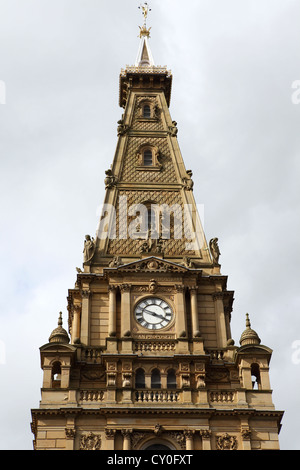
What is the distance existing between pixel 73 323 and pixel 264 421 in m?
13.9

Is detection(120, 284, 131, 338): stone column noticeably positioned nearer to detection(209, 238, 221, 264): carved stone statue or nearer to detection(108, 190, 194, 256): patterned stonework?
detection(108, 190, 194, 256): patterned stonework

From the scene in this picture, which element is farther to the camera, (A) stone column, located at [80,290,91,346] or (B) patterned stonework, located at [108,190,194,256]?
(B) patterned stonework, located at [108,190,194,256]

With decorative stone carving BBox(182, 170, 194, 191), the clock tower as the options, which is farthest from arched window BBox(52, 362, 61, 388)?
decorative stone carving BBox(182, 170, 194, 191)

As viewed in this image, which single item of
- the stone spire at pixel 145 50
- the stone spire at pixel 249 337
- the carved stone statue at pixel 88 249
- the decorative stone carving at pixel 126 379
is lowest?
the decorative stone carving at pixel 126 379

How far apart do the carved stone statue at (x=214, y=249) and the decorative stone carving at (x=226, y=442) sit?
42.8ft

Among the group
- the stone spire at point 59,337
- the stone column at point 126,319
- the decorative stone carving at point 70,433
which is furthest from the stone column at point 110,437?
the stone spire at point 59,337

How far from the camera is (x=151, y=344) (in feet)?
178

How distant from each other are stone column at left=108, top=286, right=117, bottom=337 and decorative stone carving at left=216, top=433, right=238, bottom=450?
9.01 m

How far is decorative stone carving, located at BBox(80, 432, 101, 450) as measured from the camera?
4931cm

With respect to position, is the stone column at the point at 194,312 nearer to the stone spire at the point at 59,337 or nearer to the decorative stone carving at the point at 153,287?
the decorative stone carving at the point at 153,287

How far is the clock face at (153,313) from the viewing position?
182 feet

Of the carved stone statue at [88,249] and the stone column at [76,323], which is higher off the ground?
the carved stone statue at [88,249]
